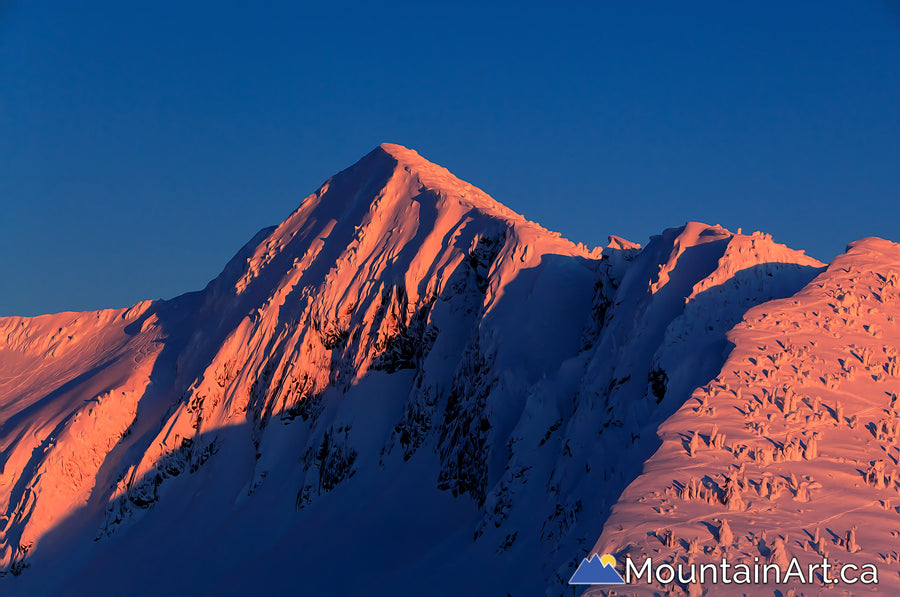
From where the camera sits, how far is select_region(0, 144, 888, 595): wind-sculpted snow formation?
21.0 metres

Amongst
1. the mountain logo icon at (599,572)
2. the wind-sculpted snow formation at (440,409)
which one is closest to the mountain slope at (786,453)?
the wind-sculpted snow formation at (440,409)

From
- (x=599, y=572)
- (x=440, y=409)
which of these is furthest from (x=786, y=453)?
(x=440, y=409)

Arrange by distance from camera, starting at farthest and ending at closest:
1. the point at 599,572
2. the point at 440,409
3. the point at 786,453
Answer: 1. the point at 440,409
2. the point at 786,453
3. the point at 599,572

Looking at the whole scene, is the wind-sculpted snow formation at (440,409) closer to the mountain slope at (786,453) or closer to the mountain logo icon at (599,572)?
the mountain slope at (786,453)

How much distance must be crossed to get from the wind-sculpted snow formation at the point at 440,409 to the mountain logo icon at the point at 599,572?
463 millimetres

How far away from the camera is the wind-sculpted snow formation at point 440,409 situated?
68.8ft

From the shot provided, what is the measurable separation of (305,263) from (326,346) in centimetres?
899

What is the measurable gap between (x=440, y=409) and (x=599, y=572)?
24266 mm

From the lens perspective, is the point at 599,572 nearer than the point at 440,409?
Yes

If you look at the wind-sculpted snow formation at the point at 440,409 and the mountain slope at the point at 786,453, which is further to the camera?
the wind-sculpted snow formation at the point at 440,409

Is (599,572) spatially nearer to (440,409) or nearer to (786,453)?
(786,453)

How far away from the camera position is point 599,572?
16.3 m

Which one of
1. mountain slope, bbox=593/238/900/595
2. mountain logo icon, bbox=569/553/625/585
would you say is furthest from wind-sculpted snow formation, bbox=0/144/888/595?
mountain logo icon, bbox=569/553/625/585

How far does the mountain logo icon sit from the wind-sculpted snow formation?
0.46 metres
